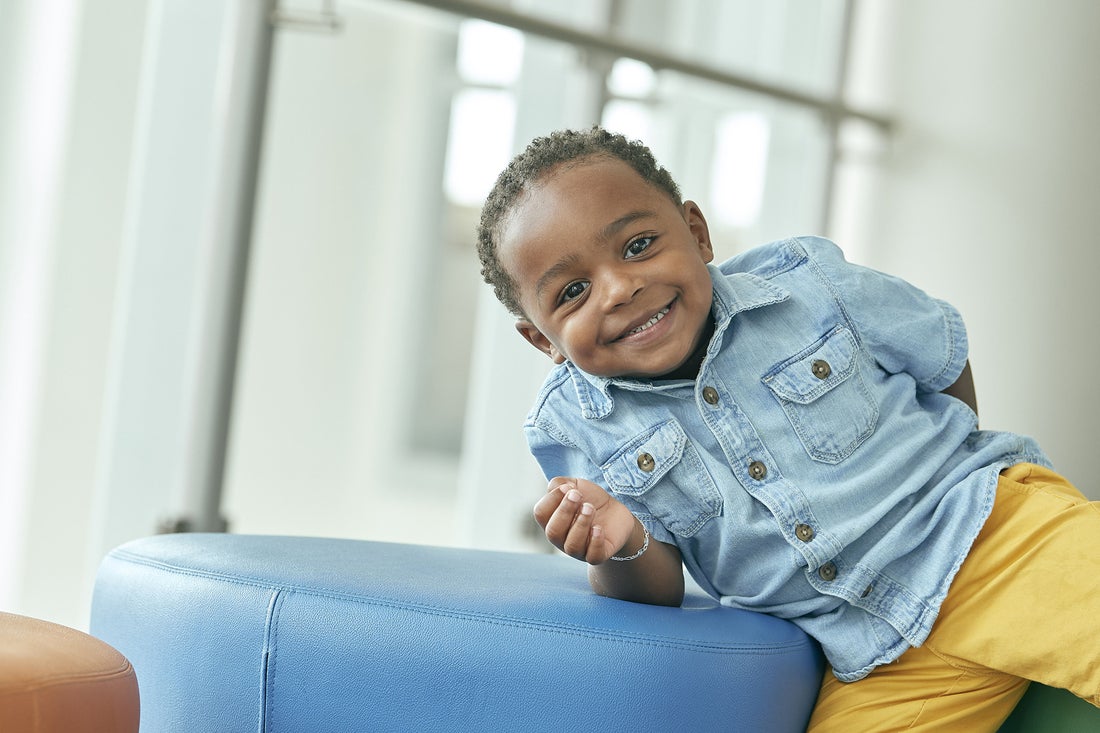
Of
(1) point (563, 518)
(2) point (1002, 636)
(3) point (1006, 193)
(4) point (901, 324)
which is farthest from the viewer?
(3) point (1006, 193)

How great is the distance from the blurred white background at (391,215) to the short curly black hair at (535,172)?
0.89 meters

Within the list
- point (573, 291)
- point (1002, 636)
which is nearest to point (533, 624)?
point (573, 291)

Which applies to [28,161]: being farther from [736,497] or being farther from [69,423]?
Answer: [736,497]

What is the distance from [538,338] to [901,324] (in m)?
0.42

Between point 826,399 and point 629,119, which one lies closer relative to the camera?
point 826,399

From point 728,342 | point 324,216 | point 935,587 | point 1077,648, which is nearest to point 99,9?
point 324,216

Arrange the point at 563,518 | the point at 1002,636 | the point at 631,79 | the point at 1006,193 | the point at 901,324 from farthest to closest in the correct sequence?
the point at 1006,193 → the point at 631,79 → the point at 901,324 → the point at 1002,636 → the point at 563,518

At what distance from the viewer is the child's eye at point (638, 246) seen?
4.11ft

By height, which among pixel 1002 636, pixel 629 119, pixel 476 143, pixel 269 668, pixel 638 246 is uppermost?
pixel 629 119

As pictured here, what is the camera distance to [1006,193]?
2986 mm

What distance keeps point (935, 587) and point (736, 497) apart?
217 millimetres

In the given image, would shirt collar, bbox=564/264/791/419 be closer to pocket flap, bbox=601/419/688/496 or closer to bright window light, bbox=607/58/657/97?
pocket flap, bbox=601/419/688/496

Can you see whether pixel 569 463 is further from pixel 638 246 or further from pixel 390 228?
pixel 390 228

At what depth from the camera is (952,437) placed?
1353 mm
